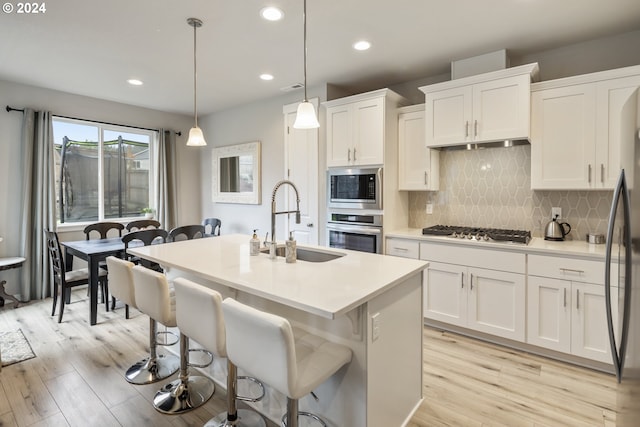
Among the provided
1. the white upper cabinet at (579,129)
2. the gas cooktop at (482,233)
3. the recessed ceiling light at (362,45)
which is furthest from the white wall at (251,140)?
the white upper cabinet at (579,129)

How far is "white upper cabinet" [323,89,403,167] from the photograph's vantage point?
11.8 feet

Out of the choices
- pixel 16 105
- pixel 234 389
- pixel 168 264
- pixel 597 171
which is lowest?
pixel 234 389

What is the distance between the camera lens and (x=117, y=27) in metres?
2.78

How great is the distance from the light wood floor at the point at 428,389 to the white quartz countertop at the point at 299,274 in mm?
946

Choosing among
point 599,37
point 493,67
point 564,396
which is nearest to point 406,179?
point 493,67

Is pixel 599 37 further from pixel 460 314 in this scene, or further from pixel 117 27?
pixel 117 27

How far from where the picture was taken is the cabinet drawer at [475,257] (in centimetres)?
286

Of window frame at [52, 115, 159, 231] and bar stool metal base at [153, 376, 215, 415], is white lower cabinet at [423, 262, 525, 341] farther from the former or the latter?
window frame at [52, 115, 159, 231]

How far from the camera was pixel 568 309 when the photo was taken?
2646 millimetres

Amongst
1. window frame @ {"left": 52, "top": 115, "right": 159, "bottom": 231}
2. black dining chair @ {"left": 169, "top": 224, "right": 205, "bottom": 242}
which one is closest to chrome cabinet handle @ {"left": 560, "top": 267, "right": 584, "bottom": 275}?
black dining chair @ {"left": 169, "top": 224, "right": 205, "bottom": 242}

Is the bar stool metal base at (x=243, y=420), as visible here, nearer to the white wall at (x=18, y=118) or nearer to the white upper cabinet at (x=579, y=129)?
the white upper cabinet at (x=579, y=129)

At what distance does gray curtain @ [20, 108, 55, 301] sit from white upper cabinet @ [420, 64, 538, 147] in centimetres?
466

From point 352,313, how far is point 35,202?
4611 millimetres

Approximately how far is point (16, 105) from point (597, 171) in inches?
247
